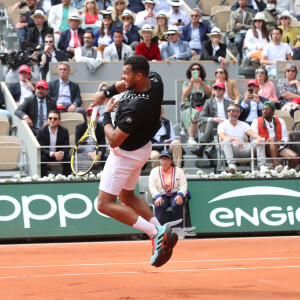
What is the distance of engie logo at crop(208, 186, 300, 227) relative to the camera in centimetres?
1288

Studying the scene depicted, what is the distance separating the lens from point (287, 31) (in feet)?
60.8

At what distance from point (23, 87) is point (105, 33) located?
3.07 m

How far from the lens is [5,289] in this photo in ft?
23.0

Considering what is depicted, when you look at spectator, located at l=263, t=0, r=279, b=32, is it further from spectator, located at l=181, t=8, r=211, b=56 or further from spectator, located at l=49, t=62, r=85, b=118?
spectator, located at l=49, t=62, r=85, b=118

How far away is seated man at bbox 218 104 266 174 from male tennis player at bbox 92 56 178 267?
20.0 feet

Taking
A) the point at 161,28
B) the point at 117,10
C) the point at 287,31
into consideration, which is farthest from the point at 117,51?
the point at 287,31

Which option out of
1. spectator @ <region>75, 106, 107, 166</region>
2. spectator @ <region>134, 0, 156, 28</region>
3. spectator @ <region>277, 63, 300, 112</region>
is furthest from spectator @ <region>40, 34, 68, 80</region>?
spectator @ <region>277, 63, 300, 112</region>

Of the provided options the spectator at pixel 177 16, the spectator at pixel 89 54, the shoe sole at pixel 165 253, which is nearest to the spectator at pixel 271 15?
the spectator at pixel 177 16

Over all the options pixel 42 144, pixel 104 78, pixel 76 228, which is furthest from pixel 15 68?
pixel 76 228

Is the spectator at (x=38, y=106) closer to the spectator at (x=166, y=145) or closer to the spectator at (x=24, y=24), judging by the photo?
the spectator at (x=166, y=145)

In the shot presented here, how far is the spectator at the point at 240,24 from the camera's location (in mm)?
18219

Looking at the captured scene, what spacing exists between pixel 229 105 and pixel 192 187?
222 cm

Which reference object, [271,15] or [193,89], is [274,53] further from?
[193,89]

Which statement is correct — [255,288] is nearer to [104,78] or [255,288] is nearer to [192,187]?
[192,187]
